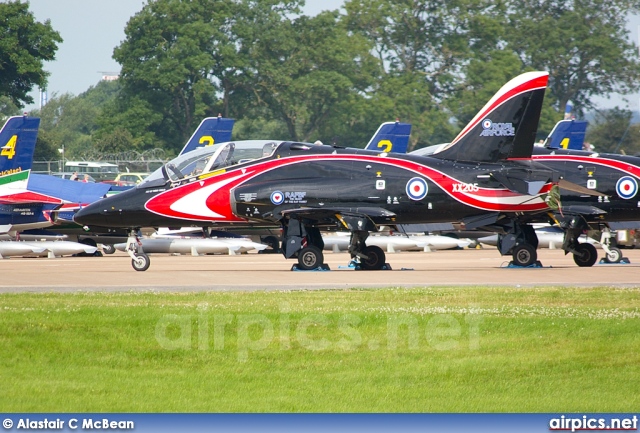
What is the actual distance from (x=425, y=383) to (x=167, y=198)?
42.6 feet

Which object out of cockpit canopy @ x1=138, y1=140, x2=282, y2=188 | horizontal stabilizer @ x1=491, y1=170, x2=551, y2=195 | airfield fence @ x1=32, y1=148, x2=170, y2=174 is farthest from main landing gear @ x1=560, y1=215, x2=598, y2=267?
airfield fence @ x1=32, y1=148, x2=170, y2=174

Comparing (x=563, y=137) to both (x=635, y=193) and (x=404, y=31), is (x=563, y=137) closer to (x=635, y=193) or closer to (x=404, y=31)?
(x=635, y=193)

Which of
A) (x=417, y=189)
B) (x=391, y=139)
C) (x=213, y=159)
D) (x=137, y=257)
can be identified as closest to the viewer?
(x=417, y=189)

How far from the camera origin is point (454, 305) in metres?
13.8

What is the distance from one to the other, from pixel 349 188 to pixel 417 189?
157 centimetres

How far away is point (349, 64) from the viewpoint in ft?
259

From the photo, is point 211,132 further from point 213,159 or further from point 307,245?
point 307,245

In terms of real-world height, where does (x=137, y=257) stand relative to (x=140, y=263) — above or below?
above

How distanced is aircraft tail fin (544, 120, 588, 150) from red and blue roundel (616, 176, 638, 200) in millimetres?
10584

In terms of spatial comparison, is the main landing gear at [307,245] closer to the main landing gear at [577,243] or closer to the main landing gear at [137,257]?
the main landing gear at [137,257]

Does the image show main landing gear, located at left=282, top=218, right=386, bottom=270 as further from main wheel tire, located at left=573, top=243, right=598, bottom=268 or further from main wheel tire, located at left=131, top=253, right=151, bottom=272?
main wheel tire, located at left=573, top=243, right=598, bottom=268

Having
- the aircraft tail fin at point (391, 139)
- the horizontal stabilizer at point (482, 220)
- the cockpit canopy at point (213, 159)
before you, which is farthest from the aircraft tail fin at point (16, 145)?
the horizontal stabilizer at point (482, 220)

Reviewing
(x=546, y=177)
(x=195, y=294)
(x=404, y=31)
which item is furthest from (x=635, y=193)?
(x=404, y=31)
